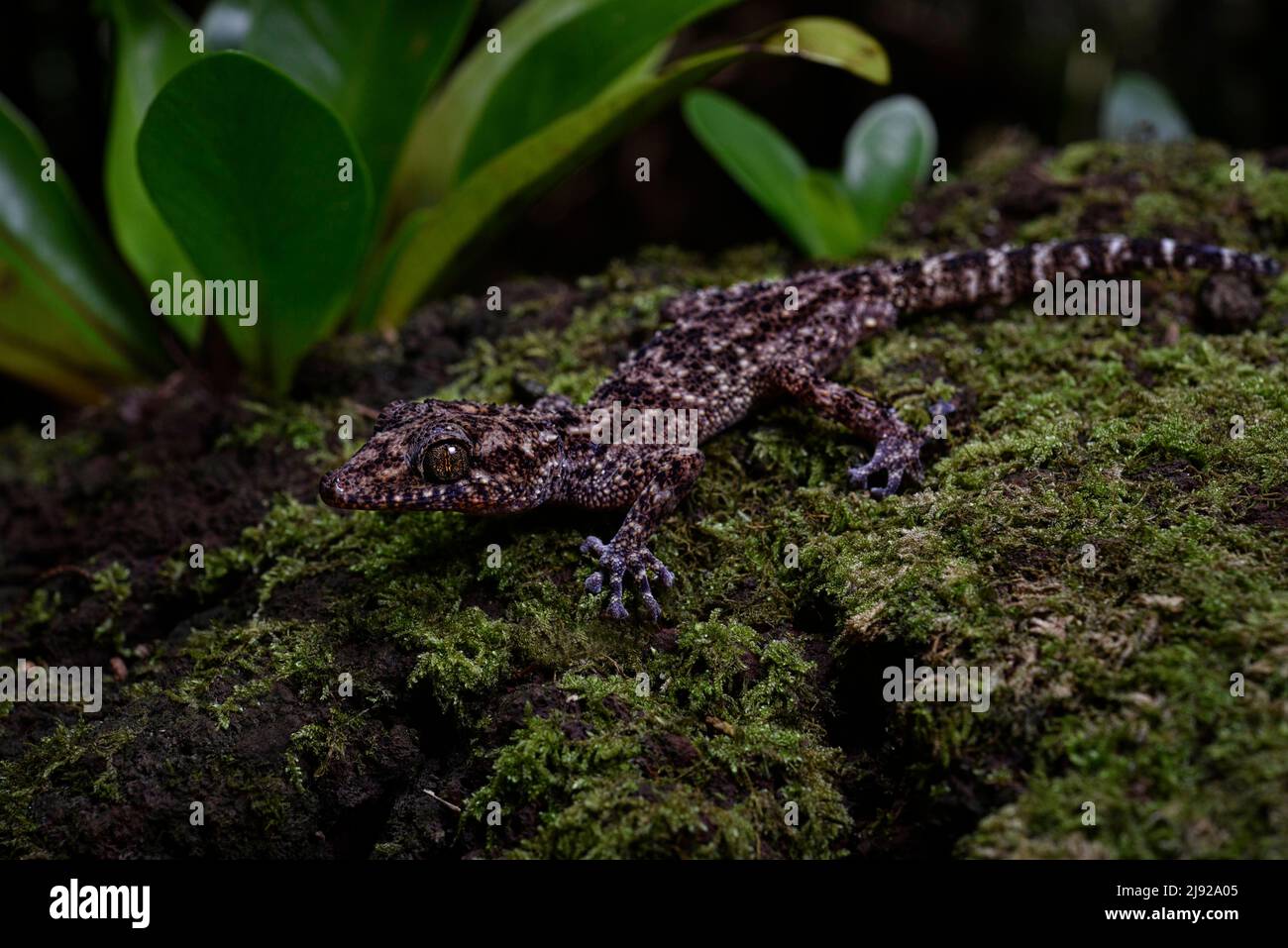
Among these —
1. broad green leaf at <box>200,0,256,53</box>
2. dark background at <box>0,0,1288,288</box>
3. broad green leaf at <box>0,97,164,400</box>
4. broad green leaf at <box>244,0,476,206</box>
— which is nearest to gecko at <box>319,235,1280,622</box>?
broad green leaf at <box>244,0,476,206</box>

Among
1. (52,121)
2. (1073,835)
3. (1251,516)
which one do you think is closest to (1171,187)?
(1251,516)

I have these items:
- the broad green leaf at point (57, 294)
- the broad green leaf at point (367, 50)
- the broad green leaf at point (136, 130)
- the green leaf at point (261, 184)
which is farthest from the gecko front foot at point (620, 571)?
the broad green leaf at point (57, 294)

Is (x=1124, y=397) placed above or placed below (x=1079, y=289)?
below

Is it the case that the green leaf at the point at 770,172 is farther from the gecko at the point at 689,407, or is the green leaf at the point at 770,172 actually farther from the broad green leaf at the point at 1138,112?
the broad green leaf at the point at 1138,112

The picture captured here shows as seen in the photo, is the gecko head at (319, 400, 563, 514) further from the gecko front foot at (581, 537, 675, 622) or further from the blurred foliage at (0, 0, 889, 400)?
the blurred foliage at (0, 0, 889, 400)

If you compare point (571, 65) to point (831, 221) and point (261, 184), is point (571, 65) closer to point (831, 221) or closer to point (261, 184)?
point (831, 221)

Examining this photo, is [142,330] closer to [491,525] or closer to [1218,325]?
[491,525]
